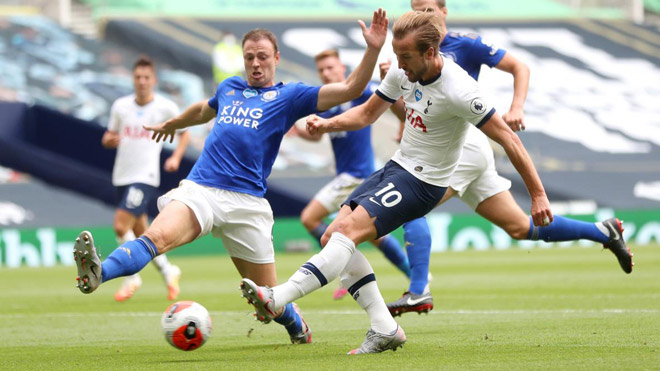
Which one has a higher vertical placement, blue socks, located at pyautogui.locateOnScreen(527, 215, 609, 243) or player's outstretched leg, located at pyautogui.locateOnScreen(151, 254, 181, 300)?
blue socks, located at pyautogui.locateOnScreen(527, 215, 609, 243)

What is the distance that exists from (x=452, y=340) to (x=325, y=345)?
81 centimetres

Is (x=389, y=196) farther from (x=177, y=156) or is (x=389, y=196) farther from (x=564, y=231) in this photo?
(x=177, y=156)

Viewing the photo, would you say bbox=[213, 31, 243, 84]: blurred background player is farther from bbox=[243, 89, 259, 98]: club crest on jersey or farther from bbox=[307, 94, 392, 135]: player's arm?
bbox=[307, 94, 392, 135]: player's arm

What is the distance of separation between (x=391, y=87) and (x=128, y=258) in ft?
6.07

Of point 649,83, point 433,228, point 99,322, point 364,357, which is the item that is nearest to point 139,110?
point 99,322

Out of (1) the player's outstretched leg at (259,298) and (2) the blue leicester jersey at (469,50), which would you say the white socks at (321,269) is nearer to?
(1) the player's outstretched leg at (259,298)

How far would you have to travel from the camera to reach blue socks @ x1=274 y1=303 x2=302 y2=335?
6562mm

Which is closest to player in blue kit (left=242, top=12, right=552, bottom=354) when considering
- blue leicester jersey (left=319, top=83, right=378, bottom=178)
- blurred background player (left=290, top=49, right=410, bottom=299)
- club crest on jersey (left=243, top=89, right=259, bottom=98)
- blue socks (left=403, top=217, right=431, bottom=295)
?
club crest on jersey (left=243, top=89, right=259, bottom=98)

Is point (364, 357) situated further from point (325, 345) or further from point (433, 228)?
point (433, 228)

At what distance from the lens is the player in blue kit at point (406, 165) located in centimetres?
566

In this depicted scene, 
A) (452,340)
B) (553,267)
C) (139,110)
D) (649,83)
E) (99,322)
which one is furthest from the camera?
(649,83)

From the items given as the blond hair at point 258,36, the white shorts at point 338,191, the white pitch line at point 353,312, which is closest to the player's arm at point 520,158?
the blond hair at point 258,36

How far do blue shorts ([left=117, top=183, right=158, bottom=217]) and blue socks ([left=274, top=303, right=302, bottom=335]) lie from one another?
206 inches

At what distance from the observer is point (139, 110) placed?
39.4 ft
